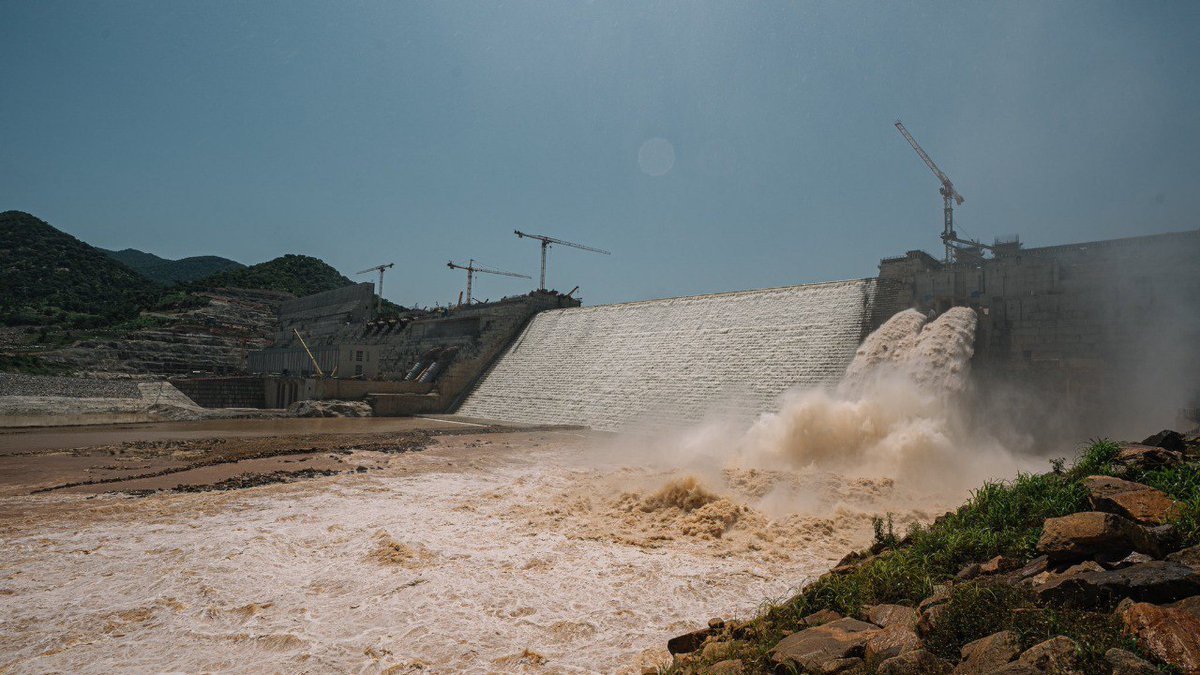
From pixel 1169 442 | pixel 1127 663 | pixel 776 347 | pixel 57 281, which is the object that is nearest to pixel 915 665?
pixel 1127 663

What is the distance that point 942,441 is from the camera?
11.1 metres

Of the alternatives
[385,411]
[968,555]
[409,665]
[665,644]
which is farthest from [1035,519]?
[385,411]

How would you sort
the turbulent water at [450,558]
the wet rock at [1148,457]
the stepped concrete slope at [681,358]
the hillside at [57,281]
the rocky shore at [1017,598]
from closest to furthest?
the rocky shore at [1017,598] → the turbulent water at [450,558] → the wet rock at [1148,457] → the stepped concrete slope at [681,358] → the hillside at [57,281]

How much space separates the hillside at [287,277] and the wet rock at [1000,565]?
7736 centimetres

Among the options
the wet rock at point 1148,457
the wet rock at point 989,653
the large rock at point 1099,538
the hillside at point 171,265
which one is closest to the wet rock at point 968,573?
the large rock at point 1099,538

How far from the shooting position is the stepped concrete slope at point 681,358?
19.1m

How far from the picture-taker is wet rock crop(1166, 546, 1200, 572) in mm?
2916

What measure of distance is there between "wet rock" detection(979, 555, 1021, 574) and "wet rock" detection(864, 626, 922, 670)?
108 cm

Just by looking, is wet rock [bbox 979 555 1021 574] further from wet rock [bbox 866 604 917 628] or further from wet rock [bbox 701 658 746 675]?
wet rock [bbox 701 658 746 675]

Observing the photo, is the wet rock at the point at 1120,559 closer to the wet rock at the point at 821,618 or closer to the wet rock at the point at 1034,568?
the wet rock at the point at 1034,568

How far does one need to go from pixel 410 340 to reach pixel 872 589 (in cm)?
3823

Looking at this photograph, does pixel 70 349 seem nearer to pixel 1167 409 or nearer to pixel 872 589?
pixel 872 589

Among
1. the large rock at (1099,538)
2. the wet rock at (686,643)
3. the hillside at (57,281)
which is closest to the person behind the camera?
the large rock at (1099,538)

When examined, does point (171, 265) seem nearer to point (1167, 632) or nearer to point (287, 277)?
point (287, 277)
